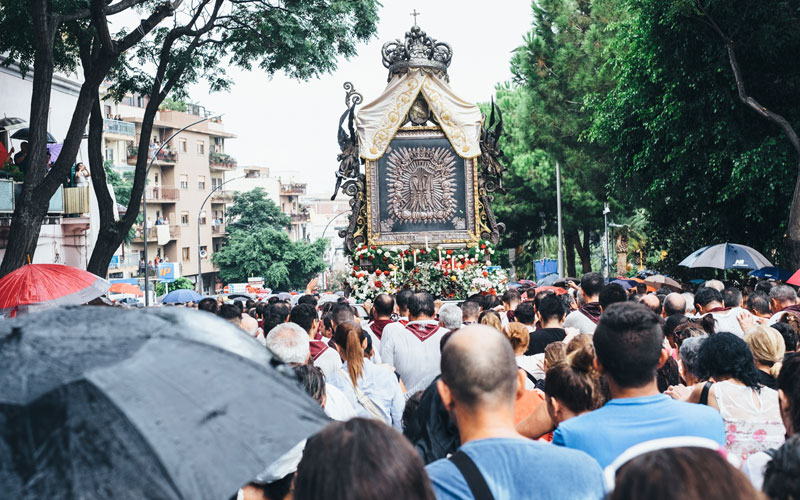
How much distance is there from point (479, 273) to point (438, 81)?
4908mm

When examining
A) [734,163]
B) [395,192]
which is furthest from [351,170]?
[734,163]

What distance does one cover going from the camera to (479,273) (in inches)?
693

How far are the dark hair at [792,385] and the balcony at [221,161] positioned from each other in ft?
→ 230

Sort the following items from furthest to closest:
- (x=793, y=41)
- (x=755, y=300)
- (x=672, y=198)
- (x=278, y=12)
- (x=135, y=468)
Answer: (x=672, y=198) → (x=793, y=41) → (x=278, y=12) → (x=755, y=300) → (x=135, y=468)

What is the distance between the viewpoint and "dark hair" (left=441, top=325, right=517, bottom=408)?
325 centimetres

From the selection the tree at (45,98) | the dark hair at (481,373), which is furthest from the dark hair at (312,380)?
the tree at (45,98)

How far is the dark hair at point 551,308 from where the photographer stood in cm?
762

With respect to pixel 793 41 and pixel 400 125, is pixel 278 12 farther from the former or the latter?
pixel 793 41

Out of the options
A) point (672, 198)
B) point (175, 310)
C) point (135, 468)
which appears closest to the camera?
point (135, 468)

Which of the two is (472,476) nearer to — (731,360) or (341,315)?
(731,360)

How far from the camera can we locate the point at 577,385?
4383 millimetres

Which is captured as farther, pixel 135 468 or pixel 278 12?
pixel 278 12

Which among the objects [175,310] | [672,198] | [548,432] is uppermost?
[672,198]

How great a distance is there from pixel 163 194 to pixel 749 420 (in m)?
64.4
